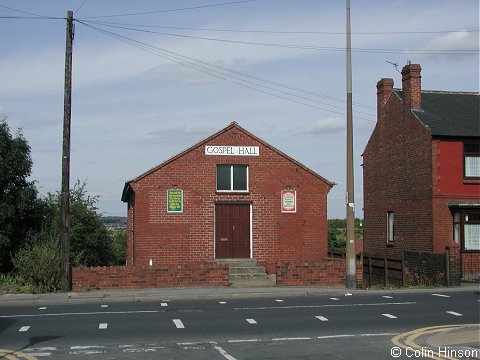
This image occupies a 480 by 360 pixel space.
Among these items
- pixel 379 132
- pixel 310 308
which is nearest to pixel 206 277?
pixel 310 308

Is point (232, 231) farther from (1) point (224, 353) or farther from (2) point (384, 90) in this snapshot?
(1) point (224, 353)

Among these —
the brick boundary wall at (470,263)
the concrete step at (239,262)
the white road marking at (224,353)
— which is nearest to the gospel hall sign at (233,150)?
the concrete step at (239,262)

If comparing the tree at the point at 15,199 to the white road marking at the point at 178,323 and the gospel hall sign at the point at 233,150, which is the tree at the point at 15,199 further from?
the white road marking at the point at 178,323

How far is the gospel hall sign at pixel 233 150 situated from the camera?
26844mm

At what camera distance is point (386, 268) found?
25203 mm

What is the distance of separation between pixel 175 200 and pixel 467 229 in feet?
41.8

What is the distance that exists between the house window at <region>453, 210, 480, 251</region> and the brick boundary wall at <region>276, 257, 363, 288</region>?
712cm

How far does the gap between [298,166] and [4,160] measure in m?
12.0

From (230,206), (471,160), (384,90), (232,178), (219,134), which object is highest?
(384,90)

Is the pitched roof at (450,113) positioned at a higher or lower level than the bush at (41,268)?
higher

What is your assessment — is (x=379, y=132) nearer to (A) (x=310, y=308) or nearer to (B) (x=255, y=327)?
(A) (x=310, y=308)

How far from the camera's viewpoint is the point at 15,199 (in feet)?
81.5

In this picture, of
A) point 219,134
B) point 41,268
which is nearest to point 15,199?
point 41,268

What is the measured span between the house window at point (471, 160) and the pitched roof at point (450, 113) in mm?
710
